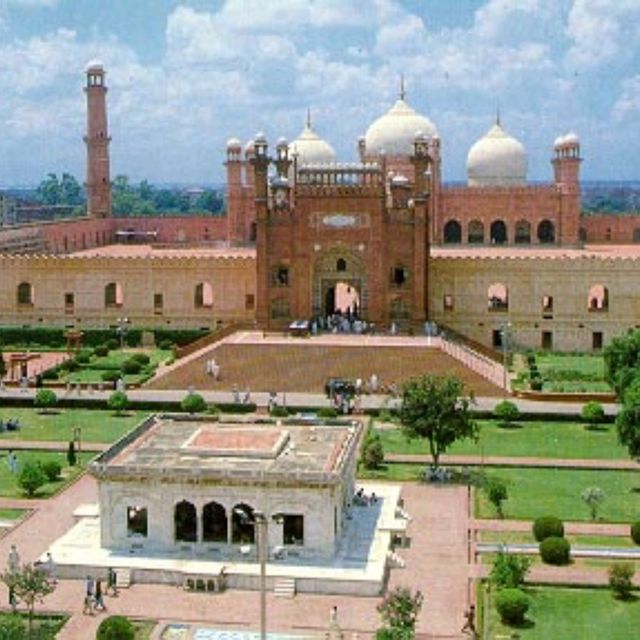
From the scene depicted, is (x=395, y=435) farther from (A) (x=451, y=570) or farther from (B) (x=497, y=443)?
(A) (x=451, y=570)

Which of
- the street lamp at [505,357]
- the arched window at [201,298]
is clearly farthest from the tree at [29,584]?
the arched window at [201,298]

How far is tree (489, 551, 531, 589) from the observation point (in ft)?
76.9

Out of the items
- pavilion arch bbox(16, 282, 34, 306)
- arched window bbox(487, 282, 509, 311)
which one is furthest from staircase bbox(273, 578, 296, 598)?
pavilion arch bbox(16, 282, 34, 306)

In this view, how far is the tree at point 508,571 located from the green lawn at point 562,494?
5.35 meters

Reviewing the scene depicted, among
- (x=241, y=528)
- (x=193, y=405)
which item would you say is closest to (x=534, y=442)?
(x=193, y=405)

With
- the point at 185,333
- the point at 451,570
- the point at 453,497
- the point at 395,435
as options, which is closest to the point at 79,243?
the point at 185,333

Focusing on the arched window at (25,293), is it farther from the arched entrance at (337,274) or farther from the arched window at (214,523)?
the arched window at (214,523)

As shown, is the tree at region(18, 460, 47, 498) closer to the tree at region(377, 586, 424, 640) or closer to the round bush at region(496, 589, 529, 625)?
the tree at region(377, 586, 424, 640)

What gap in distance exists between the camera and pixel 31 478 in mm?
31219

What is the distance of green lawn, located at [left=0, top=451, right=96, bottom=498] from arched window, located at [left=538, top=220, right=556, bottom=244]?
124 ft

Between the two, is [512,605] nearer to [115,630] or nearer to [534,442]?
[115,630]

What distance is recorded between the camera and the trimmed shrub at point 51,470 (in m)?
32.5

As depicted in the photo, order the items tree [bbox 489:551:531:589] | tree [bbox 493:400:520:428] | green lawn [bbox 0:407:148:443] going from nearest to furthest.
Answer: tree [bbox 489:551:531:589] < green lawn [bbox 0:407:148:443] < tree [bbox 493:400:520:428]

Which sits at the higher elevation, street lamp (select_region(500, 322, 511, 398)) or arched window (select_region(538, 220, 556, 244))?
arched window (select_region(538, 220, 556, 244))
